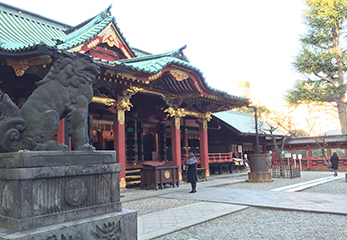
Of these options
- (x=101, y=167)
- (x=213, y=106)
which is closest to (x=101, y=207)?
(x=101, y=167)

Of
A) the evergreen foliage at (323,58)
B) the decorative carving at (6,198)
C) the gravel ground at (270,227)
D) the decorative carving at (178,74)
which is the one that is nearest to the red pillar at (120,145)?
the decorative carving at (178,74)

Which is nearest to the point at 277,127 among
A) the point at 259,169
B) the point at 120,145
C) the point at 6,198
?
the point at 259,169

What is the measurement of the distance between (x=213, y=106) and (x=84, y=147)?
1148 centimetres

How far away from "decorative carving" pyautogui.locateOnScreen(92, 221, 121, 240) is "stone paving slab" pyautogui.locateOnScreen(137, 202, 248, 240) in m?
0.99

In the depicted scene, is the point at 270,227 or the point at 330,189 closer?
the point at 270,227

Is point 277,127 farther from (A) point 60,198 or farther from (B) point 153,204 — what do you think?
(A) point 60,198

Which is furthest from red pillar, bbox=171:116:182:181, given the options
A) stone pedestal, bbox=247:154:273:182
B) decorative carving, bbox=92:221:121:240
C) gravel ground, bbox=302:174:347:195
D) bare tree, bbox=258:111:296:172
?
decorative carving, bbox=92:221:121:240

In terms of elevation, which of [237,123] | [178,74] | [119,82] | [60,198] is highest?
[178,74]

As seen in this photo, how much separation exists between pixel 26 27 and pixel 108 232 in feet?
35.5

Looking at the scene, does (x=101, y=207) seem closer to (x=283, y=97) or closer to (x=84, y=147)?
(x=84, y=147)

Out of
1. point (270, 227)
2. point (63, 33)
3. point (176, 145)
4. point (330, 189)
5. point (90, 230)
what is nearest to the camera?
point (90, 230)

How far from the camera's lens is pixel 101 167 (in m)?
3.40

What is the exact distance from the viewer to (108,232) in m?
3.21

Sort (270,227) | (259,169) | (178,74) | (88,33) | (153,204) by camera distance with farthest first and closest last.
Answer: (259,169) < (178,74) < (88,33) < (153,204) < (270,227)
